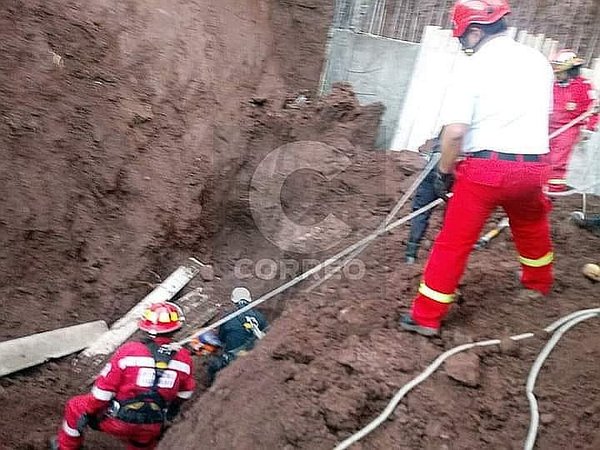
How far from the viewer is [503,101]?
3617 mm

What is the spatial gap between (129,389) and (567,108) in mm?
4356

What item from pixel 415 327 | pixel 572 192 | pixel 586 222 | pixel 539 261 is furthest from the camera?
pixel 572 192

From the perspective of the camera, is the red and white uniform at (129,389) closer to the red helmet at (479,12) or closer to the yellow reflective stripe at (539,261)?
the yellow reflective stripe at (539,261)

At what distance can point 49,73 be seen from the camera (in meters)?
5.68

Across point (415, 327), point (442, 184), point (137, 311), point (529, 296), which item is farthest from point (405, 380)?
point (137, 311)

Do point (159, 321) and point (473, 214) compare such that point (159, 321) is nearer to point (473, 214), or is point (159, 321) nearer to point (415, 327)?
point (415, 327)

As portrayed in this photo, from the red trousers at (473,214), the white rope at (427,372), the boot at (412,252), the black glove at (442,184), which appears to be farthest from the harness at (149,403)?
the black glove at (442,184)

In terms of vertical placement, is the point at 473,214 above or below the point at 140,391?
above

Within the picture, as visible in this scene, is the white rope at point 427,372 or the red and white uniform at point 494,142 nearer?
the white rope at point 427,372

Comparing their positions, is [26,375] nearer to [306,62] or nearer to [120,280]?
[120,280]

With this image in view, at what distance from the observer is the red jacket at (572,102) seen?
5.82m

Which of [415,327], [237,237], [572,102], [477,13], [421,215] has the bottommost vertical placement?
[237,237]

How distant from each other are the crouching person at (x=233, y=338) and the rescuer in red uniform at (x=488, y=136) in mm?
1782

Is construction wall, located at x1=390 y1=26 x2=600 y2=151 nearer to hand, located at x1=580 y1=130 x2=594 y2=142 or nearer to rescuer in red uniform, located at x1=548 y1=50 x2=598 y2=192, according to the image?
rescuer in red uniform, located at x1=548 y1=50 x2=598 y2=192
